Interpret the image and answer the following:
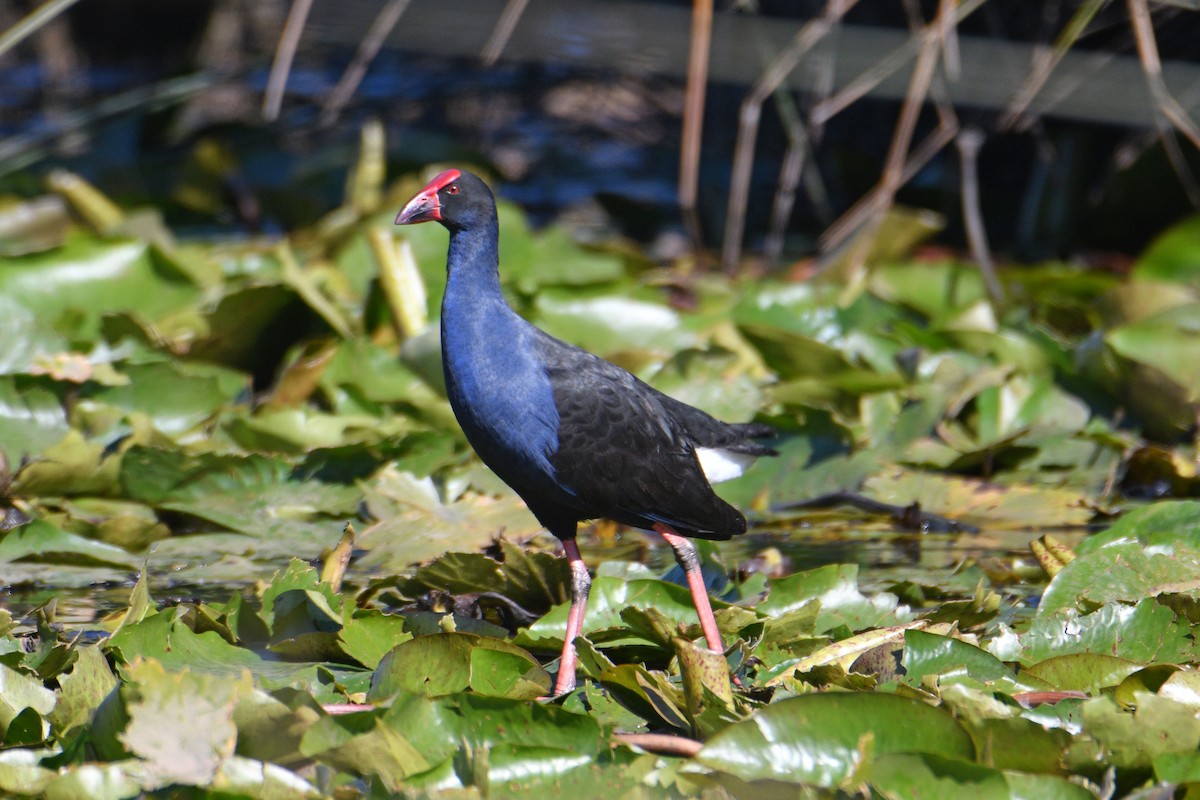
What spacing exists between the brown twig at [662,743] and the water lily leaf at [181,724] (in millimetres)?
465

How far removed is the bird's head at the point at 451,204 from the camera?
2.26m

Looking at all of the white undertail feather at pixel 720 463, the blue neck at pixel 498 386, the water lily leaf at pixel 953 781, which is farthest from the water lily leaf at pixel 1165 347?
the water lily leaf at pixel 953 781

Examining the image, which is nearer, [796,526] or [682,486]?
[682,486]

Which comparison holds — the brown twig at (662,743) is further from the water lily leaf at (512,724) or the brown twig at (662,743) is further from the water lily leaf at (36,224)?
the water lily leaf at (36,224)

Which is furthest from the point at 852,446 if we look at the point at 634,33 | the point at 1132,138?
the point at 1132,138

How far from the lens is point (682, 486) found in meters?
2.29

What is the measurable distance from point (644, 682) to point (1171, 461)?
63.7 inches

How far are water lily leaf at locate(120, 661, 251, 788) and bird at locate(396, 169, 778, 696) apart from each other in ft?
2.09

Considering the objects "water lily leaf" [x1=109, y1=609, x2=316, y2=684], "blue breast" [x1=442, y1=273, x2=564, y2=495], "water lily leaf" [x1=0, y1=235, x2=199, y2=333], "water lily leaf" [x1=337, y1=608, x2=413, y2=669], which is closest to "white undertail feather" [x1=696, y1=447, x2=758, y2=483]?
"blue breast" [x1=442, y1=273, x2=564, y2=495]

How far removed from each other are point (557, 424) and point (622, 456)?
0.14m

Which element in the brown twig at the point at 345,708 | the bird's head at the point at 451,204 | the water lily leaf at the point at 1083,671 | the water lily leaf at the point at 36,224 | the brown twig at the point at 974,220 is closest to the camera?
the brown twig at the point at 345,708

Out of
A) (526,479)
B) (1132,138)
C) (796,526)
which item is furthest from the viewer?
(1132,138)

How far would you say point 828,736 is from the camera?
5.09ft

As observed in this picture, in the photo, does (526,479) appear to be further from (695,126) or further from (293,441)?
(695,126)
